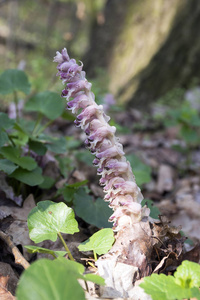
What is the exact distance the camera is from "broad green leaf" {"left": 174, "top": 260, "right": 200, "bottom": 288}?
1.02 meters

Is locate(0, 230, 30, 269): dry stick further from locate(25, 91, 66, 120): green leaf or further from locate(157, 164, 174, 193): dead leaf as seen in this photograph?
locate(157, 164, 174, 193): dead leaf

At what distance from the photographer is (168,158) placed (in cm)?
388

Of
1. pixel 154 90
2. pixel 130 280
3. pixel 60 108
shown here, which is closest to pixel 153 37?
pixel 154 90

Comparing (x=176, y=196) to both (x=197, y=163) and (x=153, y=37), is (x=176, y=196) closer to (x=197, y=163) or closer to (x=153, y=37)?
(x=197, y=163)

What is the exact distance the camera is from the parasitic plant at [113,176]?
1.19 m

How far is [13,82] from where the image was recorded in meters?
2.00

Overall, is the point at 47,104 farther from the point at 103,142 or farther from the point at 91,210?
the point at 103,142

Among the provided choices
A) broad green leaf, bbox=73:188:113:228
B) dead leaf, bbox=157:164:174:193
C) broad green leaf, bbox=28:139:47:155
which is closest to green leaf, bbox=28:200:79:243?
broad green leaf, bbox=73:188:113:228

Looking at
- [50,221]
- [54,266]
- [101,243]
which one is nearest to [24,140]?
[50,221]

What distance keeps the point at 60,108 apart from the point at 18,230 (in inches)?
36.1

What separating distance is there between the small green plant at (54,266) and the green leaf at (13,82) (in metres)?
0.94

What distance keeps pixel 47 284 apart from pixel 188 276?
0.48m

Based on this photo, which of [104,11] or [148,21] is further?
[104,11]

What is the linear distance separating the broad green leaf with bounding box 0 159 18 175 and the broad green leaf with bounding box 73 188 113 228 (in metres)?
0.34
